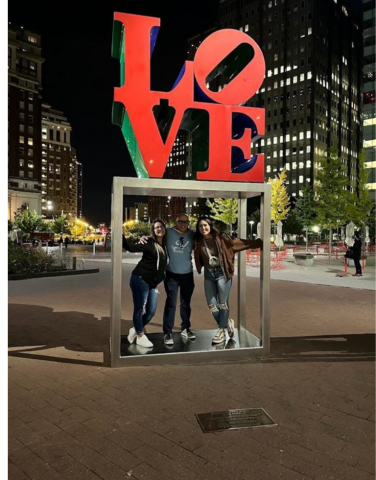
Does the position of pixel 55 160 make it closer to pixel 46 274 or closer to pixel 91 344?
pixel 46 274

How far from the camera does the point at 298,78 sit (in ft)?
374

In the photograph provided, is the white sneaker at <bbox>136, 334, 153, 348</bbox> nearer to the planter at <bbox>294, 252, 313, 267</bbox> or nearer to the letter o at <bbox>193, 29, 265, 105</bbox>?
the letter o at <bbox>193, 29, 265, 105</bbox>

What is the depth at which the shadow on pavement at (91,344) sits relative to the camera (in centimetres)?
592

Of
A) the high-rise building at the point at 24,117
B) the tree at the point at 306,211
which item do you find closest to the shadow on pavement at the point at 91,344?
the tree at the point at 306,211

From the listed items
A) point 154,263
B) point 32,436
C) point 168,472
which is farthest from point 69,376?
point 168,472

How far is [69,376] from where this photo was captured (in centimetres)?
511

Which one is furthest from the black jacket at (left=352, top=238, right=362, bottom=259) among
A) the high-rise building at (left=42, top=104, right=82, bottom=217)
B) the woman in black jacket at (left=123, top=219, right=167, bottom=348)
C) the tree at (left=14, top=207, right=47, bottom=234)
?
the high-rise building at (left=42, top=104, right=82, bottom=217)

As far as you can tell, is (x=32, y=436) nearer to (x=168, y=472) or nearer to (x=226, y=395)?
(x=168, y=472)

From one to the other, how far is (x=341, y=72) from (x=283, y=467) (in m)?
147

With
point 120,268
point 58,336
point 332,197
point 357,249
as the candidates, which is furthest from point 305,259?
point 120,268

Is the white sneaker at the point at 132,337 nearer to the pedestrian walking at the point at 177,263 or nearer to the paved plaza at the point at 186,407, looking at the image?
the paved plaza at the point at 186,407

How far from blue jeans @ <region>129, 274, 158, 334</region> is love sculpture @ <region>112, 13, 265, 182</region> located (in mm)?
1688

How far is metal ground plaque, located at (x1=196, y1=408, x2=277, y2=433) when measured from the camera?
3.76 meters

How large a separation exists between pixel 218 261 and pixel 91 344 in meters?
2.68
